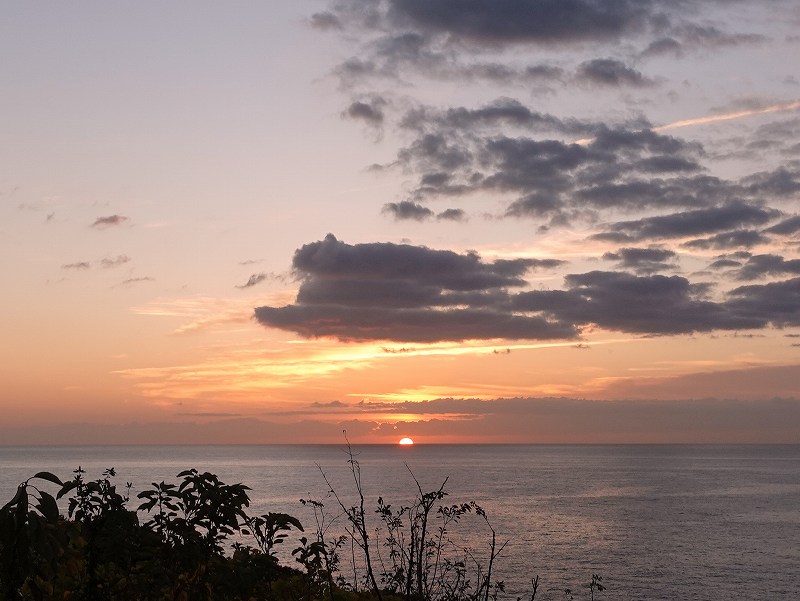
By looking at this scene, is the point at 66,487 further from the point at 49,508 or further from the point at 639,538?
the point at 639,538

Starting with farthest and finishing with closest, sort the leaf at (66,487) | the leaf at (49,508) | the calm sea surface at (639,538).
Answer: the calm sea surface at (639,538) → the leaf at (66,487) → the leaf at (49,508)

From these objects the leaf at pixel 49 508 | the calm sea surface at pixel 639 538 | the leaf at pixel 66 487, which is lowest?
the calm sea surface at pixel 639 538

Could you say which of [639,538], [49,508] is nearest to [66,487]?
[49,508]

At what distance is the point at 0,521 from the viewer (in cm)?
427

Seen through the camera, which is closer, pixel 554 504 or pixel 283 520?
pixel 283 520

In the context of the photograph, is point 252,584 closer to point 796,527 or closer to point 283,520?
point 283,520

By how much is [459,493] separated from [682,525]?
183 feet

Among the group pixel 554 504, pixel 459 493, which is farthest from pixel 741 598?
pixel 459 493

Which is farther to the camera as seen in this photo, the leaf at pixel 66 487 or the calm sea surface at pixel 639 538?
the calm sea surface at pixel 639 538

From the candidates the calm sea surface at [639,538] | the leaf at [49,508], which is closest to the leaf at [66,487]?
the leaf at [49,508]

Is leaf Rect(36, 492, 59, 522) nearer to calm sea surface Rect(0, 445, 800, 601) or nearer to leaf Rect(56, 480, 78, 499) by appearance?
leaf Rect(56, 480, 78, 499)

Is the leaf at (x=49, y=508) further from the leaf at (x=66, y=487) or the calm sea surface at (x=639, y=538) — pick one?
the calm sea surface at (x=639, y=538)

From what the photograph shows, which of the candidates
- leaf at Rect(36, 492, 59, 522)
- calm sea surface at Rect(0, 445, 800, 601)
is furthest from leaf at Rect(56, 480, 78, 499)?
calm sea surface at Rect(0, 445, 800, 601)

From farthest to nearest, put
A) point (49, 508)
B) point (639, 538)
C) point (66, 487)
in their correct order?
1. point (639, 538)
2. point (66, 487)
3. point (49, 508)
